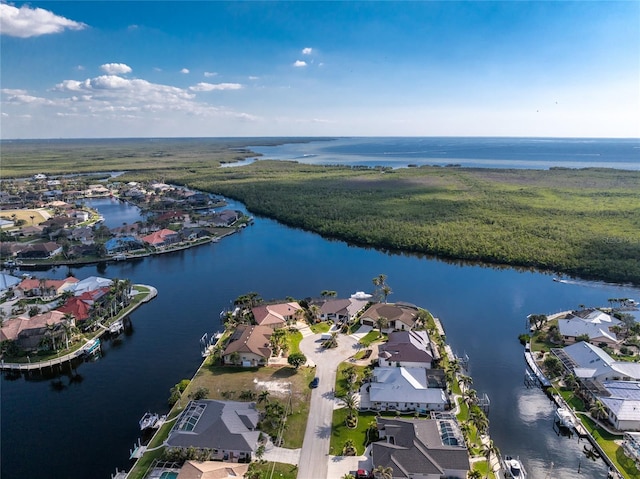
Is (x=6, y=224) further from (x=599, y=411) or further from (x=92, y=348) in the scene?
(x=599, y=411)

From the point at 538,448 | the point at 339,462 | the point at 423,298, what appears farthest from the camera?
the point at 423,298

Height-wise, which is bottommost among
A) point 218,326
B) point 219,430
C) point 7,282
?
point 218,326

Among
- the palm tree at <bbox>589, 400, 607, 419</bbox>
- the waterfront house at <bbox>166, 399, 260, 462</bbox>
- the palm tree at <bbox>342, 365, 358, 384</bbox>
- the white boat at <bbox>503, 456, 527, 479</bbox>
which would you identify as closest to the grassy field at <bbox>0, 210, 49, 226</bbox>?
the waterfront house at <bbox>166, 399, 260, 462</bbox>

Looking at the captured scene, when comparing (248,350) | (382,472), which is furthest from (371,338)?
(382,472)

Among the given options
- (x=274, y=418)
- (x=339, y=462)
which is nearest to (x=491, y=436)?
(x=339, y=462)

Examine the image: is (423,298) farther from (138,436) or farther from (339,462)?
(138,436)

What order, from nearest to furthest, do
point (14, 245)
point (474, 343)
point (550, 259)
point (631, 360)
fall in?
point (631, 360) → point (474, 343) → point (550, 259) → point (14, 245)

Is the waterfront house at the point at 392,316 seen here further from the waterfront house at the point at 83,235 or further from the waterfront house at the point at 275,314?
the waterfront house at the point at 83,235
